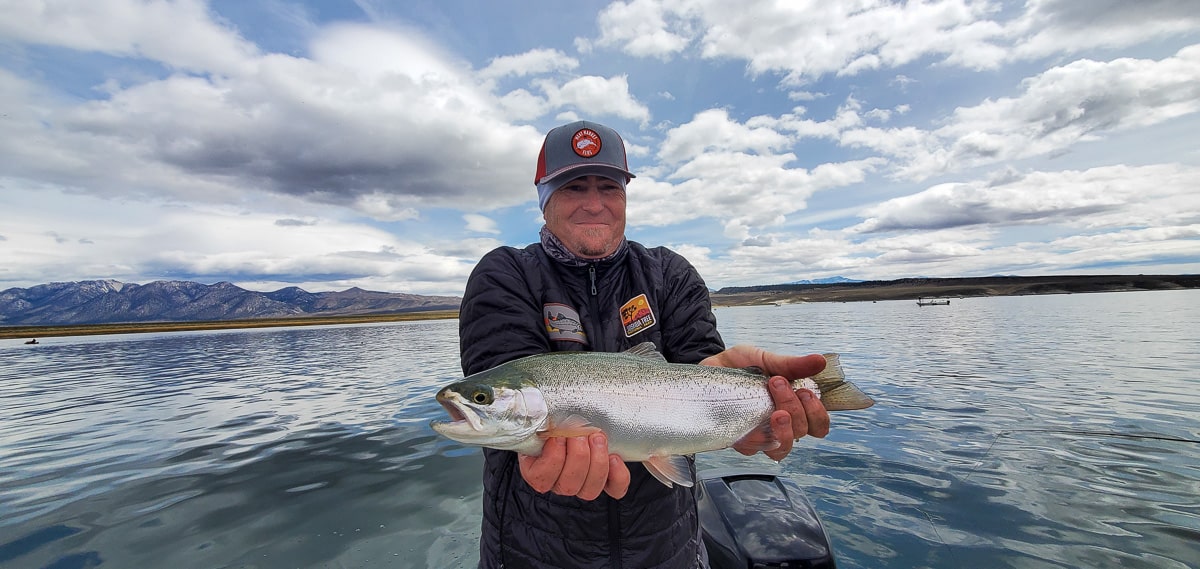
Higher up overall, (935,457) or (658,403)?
(658,403)

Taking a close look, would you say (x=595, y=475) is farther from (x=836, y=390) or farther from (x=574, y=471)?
(x=836, y=390)

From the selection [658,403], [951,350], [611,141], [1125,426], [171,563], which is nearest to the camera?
[658,403]

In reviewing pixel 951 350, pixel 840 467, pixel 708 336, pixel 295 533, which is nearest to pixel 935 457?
pixel 840 467

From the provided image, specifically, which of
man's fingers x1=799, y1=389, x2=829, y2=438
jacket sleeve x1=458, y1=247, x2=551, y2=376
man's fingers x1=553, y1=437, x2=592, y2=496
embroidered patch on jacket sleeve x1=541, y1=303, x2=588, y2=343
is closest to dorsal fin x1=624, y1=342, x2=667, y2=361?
embroidered patch on jacket sleeve x1=541, y1=303, x2=588, y2=343

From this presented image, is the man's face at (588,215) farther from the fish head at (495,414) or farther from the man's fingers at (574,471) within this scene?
the man's fingers at (574,471)

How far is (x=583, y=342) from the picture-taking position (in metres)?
3.74

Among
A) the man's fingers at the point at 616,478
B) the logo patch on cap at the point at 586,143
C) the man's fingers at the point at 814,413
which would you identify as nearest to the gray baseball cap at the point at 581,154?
the logo patch on cap at the point at 586,143

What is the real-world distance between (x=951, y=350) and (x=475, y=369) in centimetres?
2987

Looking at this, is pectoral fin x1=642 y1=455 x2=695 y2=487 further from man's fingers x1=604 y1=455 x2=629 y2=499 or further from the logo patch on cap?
the logo patch on cap

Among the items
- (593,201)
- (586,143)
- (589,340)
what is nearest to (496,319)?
(589,340)

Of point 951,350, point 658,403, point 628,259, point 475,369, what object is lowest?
point 951,350

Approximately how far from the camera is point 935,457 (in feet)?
30.6

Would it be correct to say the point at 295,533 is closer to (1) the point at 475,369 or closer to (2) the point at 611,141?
(1) the point at 475,369

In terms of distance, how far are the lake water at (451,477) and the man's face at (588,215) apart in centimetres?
477
